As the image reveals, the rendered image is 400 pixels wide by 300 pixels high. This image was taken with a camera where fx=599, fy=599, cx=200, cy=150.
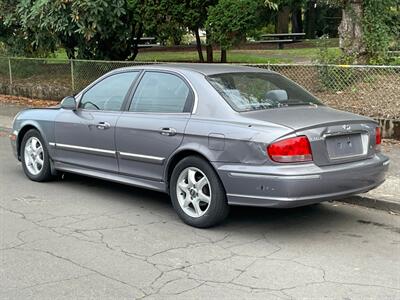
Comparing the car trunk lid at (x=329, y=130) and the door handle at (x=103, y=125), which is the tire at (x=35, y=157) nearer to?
the door handle at (x=103, y=125)

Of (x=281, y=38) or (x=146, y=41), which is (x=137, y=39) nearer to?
(x=146, y=41)

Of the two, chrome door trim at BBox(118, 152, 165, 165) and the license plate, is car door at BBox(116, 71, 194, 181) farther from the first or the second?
the license plate

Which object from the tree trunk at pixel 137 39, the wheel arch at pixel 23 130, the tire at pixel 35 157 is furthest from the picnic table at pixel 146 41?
the tire at pixel 35 157

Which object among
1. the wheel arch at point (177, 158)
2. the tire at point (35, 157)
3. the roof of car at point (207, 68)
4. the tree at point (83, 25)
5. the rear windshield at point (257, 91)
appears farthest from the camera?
the tree at point (83, 25)

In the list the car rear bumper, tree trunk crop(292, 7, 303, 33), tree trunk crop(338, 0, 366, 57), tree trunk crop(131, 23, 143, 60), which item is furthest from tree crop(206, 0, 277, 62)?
tree trunk crop(292, 7, 303, 33)

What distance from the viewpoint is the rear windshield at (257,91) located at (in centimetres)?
587

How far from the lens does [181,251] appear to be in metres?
5.14

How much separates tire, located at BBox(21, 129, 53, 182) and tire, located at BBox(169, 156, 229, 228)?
2.36 meters

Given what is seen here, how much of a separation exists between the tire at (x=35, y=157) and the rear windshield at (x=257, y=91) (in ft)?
8.94

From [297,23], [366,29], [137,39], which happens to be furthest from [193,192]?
[297,23]

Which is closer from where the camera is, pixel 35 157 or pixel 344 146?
pixel 344 146

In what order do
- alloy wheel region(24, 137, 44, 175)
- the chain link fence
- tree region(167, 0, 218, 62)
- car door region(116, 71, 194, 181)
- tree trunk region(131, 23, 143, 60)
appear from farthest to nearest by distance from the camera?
1. tree trunk region(131, 23, 143, 60)
2. tree region(167, 0, 218, 62)
3. the chain link fence
4. alloy wheel region(24, 137, 44, 175)
5. car door region(116, 71, 194, 181)

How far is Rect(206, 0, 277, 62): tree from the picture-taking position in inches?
503

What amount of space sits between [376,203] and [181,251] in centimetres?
259
